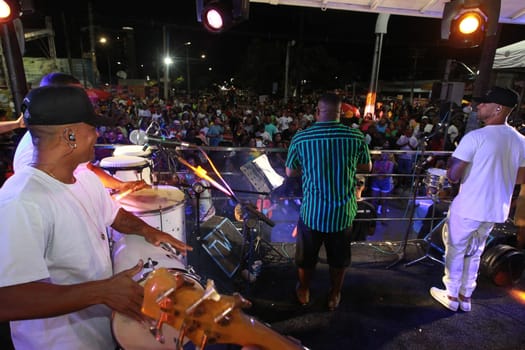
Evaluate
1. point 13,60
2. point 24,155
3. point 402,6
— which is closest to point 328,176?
point 24,155

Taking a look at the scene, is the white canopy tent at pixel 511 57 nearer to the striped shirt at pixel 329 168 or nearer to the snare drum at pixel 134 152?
the striped shirt at pixel 329 168

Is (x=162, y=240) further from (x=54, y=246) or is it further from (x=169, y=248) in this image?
(x=54, y=246)

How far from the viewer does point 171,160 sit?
3586mm

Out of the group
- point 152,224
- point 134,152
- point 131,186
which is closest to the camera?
point 152,224

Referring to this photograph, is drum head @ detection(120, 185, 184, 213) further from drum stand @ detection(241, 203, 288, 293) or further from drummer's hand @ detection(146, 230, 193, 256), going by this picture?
drum stand @ detection(241, 203, 288, 293)

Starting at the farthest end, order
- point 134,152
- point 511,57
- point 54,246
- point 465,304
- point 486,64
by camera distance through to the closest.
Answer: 1. point 511,57
2. point 486,64
3. point 134,152
4. point 465,304
5. point 54,246

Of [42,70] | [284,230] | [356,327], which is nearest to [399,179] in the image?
[284,230]

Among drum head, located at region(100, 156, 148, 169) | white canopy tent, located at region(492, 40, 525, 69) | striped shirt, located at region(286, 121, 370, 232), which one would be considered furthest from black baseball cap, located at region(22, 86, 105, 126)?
white canopy tent, located at region(492, 40, 525, 69)

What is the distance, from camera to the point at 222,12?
408 cm

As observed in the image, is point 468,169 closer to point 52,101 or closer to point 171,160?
point 171,160

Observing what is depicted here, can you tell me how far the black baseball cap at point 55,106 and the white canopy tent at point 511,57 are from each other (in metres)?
9.08

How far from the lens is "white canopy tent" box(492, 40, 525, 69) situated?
23.8 feet

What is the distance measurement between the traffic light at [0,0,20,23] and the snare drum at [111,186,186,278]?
2.93 metres

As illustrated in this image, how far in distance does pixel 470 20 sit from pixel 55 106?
477cm
